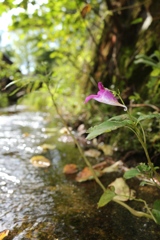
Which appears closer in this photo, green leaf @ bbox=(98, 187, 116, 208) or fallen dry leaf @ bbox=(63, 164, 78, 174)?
green leaf @ bbox=(98, 187, 116, 208)

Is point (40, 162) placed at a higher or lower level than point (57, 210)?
higher

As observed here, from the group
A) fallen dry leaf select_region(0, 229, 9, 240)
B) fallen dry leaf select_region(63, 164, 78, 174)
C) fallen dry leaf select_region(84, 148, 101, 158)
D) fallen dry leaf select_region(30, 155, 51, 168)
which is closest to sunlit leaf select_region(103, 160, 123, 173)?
fallen dry leaf select_region(63, 164, 78, 174)

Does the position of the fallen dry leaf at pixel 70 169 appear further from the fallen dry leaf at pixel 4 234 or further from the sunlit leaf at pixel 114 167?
the fallen dry leaf at pixel 4 234

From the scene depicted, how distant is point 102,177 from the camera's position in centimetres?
177

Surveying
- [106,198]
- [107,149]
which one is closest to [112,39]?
[107,149]

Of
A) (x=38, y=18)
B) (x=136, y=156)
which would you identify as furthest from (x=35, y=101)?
(x=136, y=156)

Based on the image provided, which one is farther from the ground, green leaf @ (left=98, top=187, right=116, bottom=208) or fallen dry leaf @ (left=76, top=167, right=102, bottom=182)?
fallen dry leaf @ (left=76, top=167, right=102, bottom=182)

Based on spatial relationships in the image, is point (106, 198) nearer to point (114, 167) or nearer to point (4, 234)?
point (4, 234)

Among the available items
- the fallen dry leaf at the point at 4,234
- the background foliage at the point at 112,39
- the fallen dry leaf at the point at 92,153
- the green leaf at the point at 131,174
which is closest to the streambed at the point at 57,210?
the fallen dry leaf at the point at 4,234

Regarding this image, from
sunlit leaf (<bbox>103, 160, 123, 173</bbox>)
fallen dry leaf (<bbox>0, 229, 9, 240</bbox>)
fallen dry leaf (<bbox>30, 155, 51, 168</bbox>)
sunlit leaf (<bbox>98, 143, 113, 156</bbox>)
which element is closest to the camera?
fallen dry leaf (<bbox>0, 229, 9, 240</bbox>)

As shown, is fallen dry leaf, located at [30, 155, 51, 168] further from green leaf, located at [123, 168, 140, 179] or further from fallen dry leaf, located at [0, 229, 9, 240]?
green leaf, located at [123, 168, 140, 179]

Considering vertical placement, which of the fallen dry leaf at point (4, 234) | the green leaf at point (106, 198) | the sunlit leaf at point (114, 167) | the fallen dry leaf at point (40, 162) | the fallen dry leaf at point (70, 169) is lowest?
the green leaf at point (106, 198)

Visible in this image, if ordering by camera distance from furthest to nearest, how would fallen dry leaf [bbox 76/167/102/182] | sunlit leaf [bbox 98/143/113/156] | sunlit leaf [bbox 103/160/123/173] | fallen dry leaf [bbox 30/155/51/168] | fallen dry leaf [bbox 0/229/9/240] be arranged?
1. sunlit leaf [bbox 98/143/113/156]
2. fallen dry leaf [bbox 30/155/51/168]
3. sunlit leaf [bbox 103/160/123/173]
4. fallen dry leaf [bbox 76/167/102/182]
5. fallen dry leaf [bbox 0/229/9/240]

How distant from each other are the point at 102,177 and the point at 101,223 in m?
0.63
